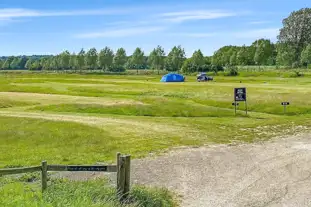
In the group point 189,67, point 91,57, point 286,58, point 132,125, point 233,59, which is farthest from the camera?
point 91,57

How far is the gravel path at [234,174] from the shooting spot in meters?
16.5

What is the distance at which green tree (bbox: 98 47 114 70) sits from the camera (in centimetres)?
17300

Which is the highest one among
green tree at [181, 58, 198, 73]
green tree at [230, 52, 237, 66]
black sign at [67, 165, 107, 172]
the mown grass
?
green tree at [230, 52, 237, 66]

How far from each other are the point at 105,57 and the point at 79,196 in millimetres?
162638

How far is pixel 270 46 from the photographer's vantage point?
144 metres

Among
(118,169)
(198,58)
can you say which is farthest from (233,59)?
(118,169)

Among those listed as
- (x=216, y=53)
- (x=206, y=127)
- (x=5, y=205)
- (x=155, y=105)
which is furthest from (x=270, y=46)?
(x=5, y=205)

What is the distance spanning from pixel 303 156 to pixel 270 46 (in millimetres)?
126585

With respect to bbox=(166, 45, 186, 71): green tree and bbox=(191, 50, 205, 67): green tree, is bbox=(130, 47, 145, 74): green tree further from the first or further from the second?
bbox=(191, 50, 205, 67): green tree

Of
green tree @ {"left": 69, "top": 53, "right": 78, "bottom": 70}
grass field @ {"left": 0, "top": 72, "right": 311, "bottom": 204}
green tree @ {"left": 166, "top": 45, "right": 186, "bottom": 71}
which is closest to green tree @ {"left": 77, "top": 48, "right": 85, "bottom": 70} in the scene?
green tree @ {"left": 69, "top": 53, "right": 78, "bottom": 70}

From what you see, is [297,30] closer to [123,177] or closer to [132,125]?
[132,125]

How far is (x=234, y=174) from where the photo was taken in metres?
19.8

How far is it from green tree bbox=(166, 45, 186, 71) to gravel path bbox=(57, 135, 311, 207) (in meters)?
129

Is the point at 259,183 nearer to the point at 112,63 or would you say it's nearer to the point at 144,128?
the point at 144,128
